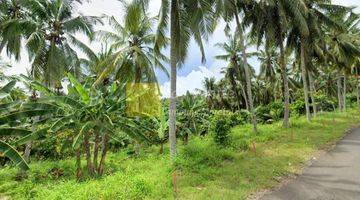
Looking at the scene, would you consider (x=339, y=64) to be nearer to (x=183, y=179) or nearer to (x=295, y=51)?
(x=295, y=51)

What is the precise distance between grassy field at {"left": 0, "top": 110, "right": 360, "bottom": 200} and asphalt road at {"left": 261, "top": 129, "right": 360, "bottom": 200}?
2.11 feet

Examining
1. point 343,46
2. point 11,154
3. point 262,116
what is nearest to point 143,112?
point 11,154

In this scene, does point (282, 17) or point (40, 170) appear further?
point (282, 17)

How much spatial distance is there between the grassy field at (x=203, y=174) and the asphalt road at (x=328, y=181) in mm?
645

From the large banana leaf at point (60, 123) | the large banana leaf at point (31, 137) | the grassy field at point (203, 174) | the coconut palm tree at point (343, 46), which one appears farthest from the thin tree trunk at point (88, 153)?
the coconut palm tree at point (343, 46)

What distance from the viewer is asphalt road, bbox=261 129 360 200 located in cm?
1041

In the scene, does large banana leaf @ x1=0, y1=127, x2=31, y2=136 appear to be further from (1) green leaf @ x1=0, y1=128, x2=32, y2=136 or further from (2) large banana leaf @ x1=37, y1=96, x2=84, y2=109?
(2) large banana leaf @ x1=37, y1=96, x2=84, y2=109

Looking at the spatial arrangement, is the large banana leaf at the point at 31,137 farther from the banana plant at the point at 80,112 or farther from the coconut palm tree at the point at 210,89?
the coconut palm tree at the point at 210,89

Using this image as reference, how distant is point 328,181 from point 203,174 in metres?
4.22

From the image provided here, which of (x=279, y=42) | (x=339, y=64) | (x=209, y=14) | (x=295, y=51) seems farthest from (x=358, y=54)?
(x=209, y=14)

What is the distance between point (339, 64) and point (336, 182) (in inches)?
927

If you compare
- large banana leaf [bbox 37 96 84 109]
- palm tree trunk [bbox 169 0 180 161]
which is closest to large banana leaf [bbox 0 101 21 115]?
large banana leaf [bbox 37 96 84 109]

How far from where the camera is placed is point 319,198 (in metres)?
10.1

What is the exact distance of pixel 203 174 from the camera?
1301 centimetres
